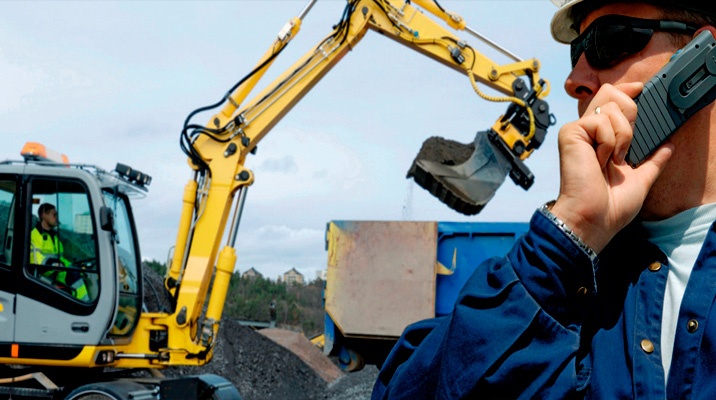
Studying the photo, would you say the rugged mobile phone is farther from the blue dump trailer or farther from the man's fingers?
the blue dump trailer

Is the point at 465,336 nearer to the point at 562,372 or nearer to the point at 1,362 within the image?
the point at 562,372

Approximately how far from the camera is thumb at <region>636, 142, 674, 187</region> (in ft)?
3.67

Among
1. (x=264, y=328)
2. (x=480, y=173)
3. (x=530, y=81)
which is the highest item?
(x=530, y=81)

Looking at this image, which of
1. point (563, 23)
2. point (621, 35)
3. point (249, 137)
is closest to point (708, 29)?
point (621, 35)

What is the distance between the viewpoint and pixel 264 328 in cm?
2047

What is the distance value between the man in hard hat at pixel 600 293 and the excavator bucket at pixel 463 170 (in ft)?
Result: 20.2

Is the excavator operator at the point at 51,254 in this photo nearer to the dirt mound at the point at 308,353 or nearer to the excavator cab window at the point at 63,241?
the excavator cab window at the point at 63,241

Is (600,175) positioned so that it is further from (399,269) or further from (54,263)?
(54,263)

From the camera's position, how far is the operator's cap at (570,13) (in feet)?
4.08

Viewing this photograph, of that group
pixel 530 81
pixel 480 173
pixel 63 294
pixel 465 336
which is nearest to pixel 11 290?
pixel 63 294

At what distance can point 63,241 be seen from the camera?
25.0 feet

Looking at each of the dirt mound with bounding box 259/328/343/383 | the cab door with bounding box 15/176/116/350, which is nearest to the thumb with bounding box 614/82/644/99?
the cab door with bounding box 15/176/116/350

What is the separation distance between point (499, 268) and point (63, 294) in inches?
292

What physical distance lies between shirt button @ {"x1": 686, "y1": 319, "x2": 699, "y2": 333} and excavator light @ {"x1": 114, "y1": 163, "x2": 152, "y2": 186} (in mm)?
7973
